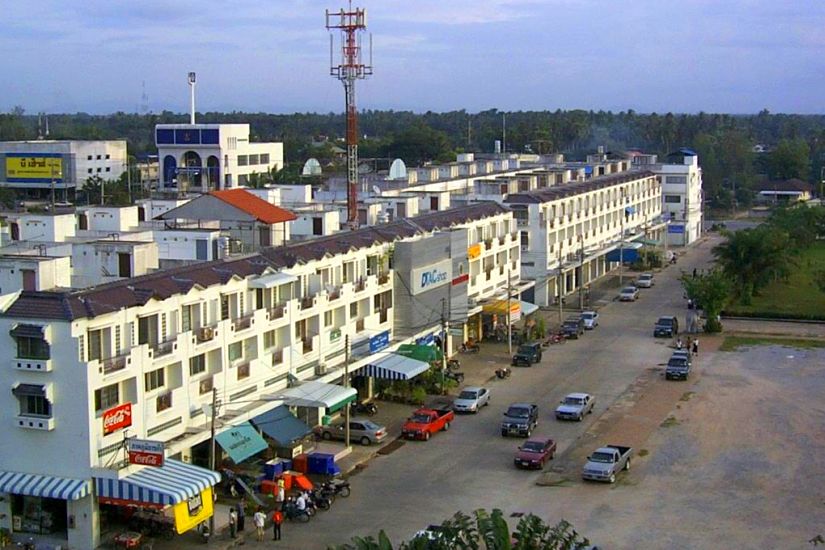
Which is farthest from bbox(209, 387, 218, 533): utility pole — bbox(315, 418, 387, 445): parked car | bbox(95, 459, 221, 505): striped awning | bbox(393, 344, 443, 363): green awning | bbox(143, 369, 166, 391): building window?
bbox(393, 344, 443, 363): green awning

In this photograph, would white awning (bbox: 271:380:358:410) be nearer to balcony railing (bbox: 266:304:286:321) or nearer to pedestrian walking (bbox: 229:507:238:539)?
balcony railing (bbox: 266:304:286:321)

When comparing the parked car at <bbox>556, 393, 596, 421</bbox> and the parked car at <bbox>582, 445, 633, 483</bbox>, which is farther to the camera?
the parked car at <bbox>556, 393, 596, 421</bbox>

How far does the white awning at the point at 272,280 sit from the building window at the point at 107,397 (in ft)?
17.4

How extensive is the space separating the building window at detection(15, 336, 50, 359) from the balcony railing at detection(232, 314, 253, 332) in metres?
5.30

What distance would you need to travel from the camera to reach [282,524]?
21453 millimetres

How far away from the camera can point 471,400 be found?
30.2 meters

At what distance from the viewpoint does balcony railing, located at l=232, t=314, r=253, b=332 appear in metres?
24.4

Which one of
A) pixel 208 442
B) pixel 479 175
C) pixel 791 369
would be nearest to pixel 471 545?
pixel 208 442

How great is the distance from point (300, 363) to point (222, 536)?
696 cm

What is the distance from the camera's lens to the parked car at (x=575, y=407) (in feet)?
95.9

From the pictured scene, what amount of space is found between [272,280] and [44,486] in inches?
296

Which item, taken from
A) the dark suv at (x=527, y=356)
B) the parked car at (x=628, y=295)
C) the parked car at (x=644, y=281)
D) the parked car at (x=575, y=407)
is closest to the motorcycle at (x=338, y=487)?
the parked car at (x=575, y=407)

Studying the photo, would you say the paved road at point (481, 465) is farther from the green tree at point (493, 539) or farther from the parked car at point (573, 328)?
the green tree at point (493, 539)

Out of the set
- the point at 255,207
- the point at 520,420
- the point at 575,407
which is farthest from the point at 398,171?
the point at 520,420
